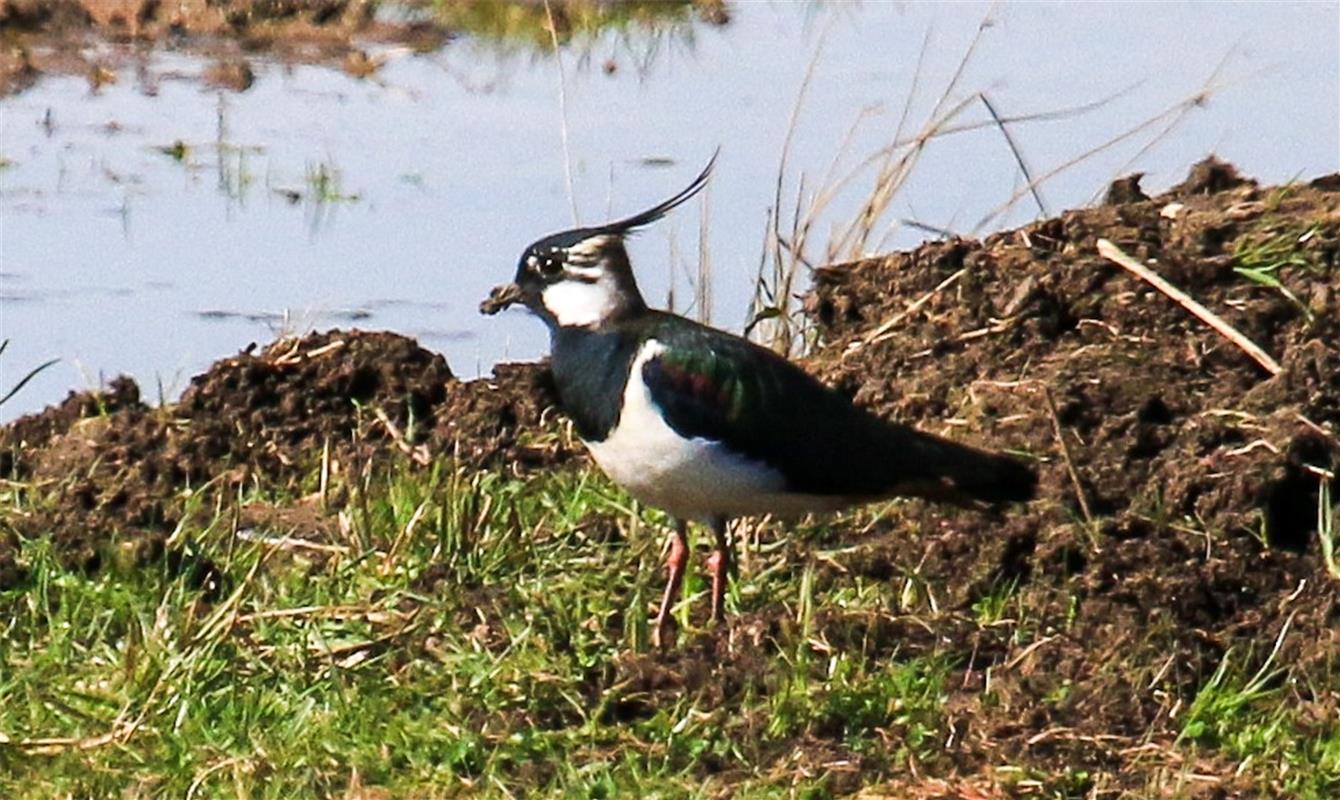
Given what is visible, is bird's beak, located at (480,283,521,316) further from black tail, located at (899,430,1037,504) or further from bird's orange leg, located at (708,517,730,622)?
black tail, located at (899,430,1037,504)

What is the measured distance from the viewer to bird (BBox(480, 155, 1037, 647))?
661 cm

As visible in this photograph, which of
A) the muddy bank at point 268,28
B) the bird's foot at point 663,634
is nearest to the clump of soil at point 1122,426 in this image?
the bird's foot at point 663,634

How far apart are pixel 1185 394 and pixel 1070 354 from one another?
14.9 inches

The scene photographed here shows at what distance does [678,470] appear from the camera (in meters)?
6.57

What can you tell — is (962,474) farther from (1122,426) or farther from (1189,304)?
(1189,304)

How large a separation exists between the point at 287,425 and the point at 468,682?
78.1 inches

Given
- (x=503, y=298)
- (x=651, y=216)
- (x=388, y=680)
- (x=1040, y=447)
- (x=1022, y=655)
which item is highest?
(x=651, y=216)

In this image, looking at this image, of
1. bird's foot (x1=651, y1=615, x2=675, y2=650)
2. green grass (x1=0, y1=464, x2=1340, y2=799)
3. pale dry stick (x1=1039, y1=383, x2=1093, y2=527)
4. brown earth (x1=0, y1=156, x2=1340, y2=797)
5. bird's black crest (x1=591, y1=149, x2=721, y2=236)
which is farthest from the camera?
pale dry stick (x1=1039, y1=383, x2=1093, y2=527)

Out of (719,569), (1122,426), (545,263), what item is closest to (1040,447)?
(1122,426)

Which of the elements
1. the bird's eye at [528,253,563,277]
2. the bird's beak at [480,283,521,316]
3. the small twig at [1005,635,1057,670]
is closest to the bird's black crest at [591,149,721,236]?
the bird's eye at [528,253,563,277]

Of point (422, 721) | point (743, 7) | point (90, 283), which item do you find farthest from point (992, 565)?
point (743, 7)

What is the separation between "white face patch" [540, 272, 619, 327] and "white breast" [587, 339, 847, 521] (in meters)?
0.26

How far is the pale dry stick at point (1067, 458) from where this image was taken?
7012 mm

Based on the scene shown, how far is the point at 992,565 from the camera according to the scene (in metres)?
6.89
